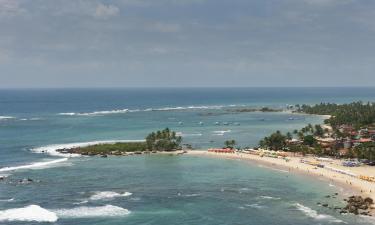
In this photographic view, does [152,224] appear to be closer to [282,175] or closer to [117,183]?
[117,183]

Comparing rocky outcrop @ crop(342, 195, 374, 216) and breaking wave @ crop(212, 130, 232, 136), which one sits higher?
breaking wave @ crop(212, 130, 232, 136)

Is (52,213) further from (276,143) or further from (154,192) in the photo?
(276,143)

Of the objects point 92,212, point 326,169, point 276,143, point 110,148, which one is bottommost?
point 92,212

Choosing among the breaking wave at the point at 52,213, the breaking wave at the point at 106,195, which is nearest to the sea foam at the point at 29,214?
the breaking wave at the point at 52,213

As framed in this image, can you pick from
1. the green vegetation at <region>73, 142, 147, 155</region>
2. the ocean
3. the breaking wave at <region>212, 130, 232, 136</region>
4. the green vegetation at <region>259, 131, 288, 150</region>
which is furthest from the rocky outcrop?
the breaking wave at <region>212, 130, 232, 136</region>

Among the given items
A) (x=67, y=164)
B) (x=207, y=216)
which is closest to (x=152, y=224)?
(x=207, y=216)

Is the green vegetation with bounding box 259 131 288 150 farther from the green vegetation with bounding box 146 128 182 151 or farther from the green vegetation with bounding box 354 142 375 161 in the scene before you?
the green vegetation with bounding box 146 128 182 151

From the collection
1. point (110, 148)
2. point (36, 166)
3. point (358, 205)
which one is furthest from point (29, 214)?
point (110, 148)

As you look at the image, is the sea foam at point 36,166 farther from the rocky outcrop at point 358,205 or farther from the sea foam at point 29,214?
the rocky outcrop at point 358,205

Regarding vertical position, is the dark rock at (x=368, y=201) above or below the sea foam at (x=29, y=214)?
above
